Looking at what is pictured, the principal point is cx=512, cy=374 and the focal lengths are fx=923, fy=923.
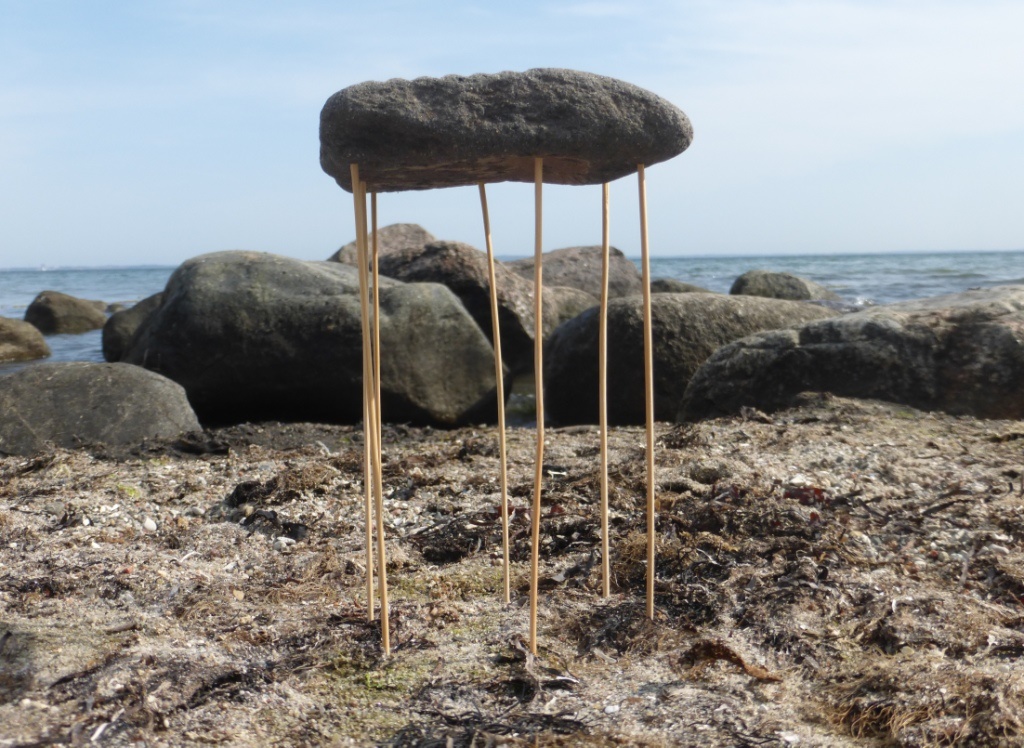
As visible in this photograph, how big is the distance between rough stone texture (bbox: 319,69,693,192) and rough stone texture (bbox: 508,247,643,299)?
10.2 metres

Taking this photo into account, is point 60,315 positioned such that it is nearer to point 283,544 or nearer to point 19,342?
point 19,342

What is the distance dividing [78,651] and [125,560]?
84cm

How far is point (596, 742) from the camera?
8.54ft

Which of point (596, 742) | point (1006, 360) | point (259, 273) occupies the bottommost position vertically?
point (596, 742)

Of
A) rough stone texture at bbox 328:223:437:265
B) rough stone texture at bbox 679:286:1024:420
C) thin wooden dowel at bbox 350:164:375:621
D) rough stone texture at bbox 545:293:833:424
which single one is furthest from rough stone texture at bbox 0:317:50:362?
thin wooden dowel at bbox 350:164:375:621

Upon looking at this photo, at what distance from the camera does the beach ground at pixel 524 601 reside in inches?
107

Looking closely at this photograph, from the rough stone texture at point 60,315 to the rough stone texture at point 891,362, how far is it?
49.6ft

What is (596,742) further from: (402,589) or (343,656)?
(402,589)

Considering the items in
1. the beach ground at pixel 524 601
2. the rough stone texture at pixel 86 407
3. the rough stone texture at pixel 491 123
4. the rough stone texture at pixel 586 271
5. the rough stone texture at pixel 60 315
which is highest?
the rough stone texture at pixel 491 123

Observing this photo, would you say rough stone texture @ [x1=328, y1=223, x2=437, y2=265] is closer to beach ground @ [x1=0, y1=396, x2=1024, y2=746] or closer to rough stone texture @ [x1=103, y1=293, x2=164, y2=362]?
rough stone texture @ [x1=103, y1=293, x2=164, y2=362]

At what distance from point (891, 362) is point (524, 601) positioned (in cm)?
413

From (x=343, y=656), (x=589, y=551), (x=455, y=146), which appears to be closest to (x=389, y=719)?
(x=343, y=656)

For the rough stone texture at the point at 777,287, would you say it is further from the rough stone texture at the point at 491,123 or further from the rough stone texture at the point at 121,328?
the rough stone texture at the point at 491,123

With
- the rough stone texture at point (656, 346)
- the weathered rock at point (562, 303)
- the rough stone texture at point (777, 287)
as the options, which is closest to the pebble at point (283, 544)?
the rough stone texture at point (656, 346)
